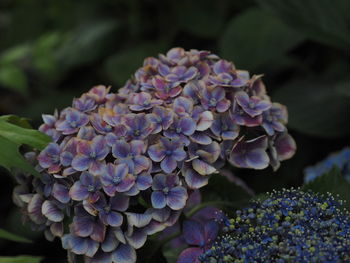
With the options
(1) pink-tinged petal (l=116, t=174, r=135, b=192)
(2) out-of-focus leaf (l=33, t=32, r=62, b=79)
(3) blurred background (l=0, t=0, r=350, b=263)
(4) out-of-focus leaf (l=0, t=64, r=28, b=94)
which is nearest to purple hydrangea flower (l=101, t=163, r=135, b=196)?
(1) pink-tinged petal (l=116, t=174, r=135, b=192)

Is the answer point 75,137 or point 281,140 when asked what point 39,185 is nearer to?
point 75,137

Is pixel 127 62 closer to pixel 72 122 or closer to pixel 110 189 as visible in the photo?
pixel 72 122

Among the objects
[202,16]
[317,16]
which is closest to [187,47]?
[202,16]

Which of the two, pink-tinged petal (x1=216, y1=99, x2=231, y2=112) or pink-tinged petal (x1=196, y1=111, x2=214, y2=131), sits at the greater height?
pink-tinged petal (x1=196, y1=111, x2=214, y2=131)

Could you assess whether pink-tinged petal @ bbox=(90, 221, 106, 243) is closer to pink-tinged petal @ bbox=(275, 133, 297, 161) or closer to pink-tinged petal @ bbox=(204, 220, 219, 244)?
pink-tinged petal @ bbox=(204, 220, 219, 244)

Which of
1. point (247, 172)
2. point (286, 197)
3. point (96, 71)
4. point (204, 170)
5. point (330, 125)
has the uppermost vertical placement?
point (204, 170)

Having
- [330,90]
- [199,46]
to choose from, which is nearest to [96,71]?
[199,46]
